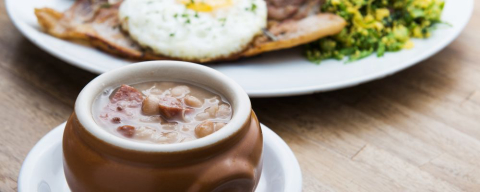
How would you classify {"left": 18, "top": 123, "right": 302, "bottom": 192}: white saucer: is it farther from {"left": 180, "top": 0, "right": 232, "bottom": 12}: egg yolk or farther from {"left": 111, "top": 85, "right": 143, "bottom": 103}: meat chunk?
{"left": 180, "top": 0, "right": 232, "bottom": 12}: egg yolk

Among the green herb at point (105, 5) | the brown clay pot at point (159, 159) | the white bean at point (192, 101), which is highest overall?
the white bean at point (192, 101)

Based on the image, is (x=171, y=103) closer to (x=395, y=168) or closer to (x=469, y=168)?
(x=395, y=168)

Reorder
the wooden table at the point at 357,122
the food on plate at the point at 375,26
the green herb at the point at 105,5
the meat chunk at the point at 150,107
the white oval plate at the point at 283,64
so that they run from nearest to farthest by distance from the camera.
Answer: the meat chunk at the point at 150,107, the wooden table at the point at 357,122, the white oval plate at the point at 283,64, the food on plate at the point at 375,26, the green herb at the point at 105,5

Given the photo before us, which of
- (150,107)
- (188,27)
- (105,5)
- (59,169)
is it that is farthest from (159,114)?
(105,5)

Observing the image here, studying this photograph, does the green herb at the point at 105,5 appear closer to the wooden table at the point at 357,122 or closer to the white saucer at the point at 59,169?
the wooden table at the point at 357,122

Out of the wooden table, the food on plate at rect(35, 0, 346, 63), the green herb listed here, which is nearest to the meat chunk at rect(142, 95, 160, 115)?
the wooden table

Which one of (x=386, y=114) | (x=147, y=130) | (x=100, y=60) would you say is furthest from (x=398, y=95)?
(x=147, y=130)

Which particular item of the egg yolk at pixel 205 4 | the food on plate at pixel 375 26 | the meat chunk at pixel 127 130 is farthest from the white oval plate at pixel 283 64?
the meat chunk at pixel 127 130

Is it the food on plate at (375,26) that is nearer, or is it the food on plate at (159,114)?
the food on plate at (159,114)
